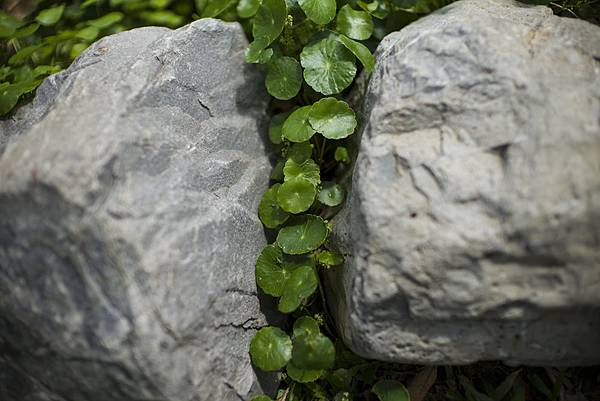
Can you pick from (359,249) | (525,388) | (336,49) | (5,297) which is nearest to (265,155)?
(336,49)

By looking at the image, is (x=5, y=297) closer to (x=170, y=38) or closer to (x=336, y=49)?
(x=170, y=38)

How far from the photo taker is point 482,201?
1.61 meters

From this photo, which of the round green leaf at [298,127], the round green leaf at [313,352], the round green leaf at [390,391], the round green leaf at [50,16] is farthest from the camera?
the round green leaf at [50,16]

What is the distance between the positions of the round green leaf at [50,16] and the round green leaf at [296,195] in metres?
1.57

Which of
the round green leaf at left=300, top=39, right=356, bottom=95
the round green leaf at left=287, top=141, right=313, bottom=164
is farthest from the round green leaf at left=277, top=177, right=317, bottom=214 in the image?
the round green leaf at left=300, top=39, right=356, bottom=95

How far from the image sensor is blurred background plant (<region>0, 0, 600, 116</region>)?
2.48 metres

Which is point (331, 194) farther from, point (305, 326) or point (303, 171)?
point (305, 326)

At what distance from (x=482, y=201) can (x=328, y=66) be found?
0.92 m

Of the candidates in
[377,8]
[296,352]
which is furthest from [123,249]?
[377,8]

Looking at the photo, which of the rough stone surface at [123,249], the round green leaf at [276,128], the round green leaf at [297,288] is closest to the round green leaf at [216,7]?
the rough stone surface at [123,249]

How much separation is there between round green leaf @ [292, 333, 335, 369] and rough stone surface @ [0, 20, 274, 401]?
19 centimetres

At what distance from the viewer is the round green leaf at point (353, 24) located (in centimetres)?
230

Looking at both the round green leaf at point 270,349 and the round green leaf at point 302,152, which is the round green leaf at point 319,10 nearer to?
the round green leaf at point 302,152

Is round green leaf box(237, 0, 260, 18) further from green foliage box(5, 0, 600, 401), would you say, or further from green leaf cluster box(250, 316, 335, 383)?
green leaf cluster box(250, 316, 335, 383)
